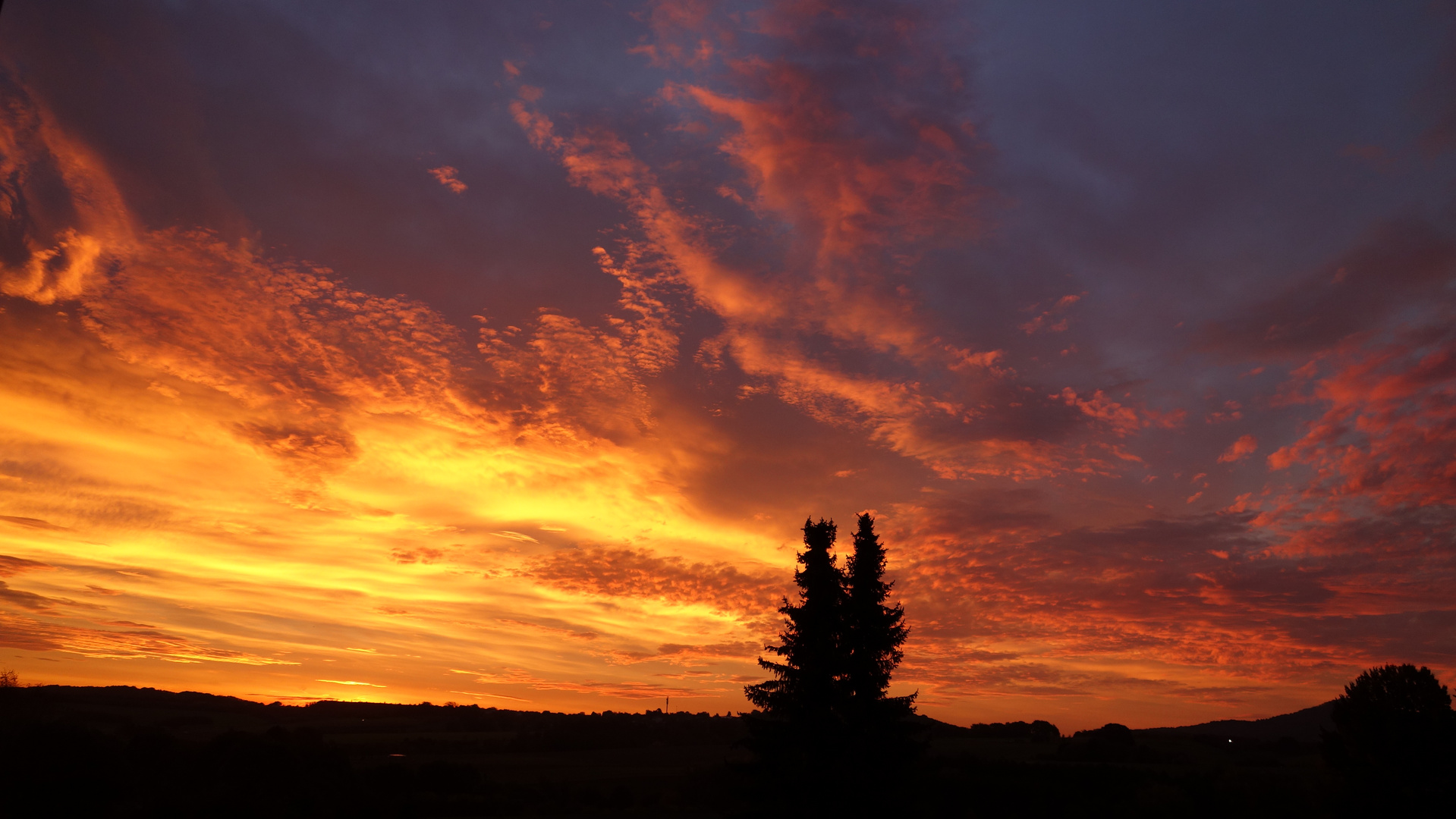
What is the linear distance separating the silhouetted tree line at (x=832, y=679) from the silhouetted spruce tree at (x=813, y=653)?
36 mm

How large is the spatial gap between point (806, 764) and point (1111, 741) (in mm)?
92243

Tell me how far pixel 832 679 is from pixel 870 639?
8.61ft

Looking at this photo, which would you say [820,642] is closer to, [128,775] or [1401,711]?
[1401,711]

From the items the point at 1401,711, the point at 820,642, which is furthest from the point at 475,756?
the point at 1401,711

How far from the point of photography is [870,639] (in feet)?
116

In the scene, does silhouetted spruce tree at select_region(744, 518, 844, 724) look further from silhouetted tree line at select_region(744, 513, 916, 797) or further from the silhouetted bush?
the silhouetted bush

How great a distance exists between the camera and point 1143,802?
212 ft

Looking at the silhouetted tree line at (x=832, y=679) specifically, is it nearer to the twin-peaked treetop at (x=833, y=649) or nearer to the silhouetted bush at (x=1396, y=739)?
the twin-peaked treetop at (x=833, y=649)

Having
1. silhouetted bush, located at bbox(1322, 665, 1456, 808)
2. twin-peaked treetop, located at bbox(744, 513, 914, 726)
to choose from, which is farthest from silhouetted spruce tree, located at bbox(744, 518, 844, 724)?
silhouetted bush, located at bbox(1322, 665, 1456, 808)

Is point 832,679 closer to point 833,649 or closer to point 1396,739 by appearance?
point 833,649

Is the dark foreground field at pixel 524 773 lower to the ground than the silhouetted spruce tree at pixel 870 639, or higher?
lower

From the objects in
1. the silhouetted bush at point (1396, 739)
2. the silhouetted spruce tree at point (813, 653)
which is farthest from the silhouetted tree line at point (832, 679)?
the silhouetted bush at point (1396, 739)

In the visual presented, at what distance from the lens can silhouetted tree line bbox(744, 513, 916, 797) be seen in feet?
109

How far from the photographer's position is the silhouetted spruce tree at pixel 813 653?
111 ft
